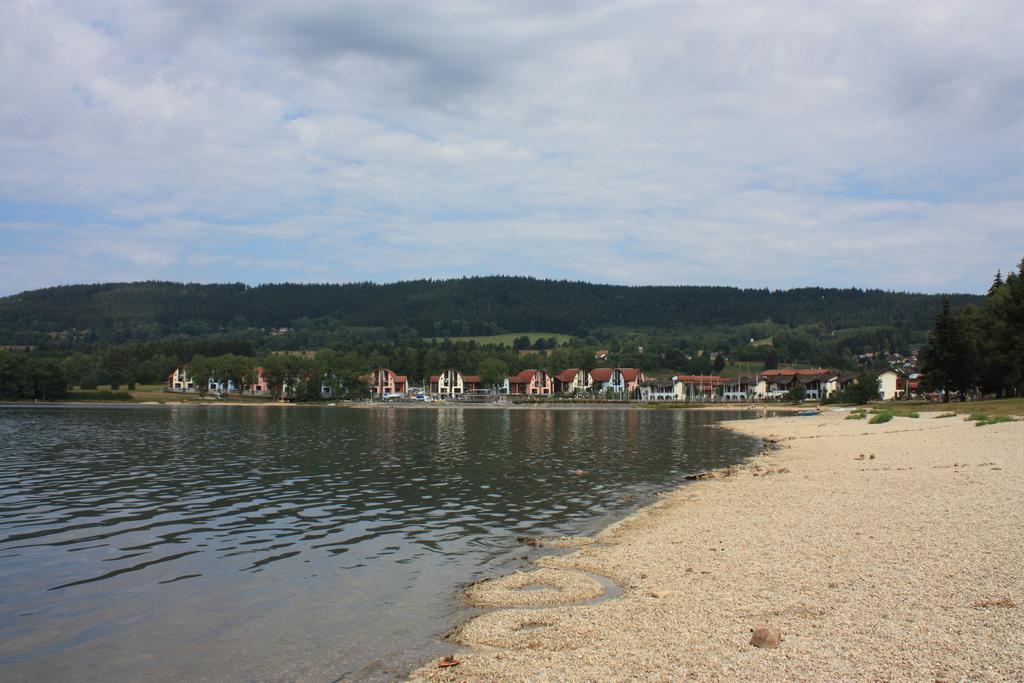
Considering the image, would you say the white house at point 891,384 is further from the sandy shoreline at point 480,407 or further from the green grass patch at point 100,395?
the green grass patch at point 100,395

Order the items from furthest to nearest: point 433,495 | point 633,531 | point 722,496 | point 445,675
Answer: point 433,495 < point 722,496 < point 633,531 < point 445,675

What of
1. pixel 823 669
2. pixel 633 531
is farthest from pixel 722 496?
pixel 823 669

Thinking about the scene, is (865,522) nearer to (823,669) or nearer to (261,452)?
(823,669)

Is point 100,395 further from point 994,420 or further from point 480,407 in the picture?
point 994,420

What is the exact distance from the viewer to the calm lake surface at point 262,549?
1206 cm

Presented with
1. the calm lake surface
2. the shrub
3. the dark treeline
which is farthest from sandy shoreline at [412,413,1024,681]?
the shrub

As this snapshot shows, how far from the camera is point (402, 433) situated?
68938 millimetres

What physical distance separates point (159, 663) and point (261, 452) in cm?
3697

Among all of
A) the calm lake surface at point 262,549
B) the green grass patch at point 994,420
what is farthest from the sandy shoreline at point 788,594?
the green grass patch at point 994,420

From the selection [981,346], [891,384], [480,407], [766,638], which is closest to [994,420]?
[981,346]

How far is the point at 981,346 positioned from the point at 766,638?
88.9 meters

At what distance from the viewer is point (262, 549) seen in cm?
1927

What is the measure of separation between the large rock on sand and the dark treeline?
74125 mm

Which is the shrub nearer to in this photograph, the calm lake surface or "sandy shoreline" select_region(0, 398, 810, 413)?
"sandy shoreline" select_region(0, 398, 810, 413)
